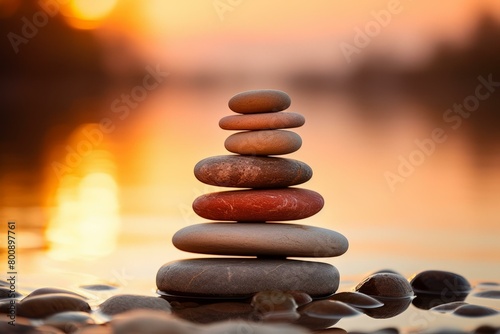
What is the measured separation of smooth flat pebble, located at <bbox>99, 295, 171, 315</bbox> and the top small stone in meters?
1.98

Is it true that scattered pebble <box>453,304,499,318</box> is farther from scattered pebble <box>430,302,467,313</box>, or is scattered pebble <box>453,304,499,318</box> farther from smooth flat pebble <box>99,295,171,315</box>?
smooth flat pebble <box>99,295,171,315</box>

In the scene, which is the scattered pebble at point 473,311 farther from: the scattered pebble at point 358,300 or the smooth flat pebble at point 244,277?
the smooth flat pebble at point 244,277

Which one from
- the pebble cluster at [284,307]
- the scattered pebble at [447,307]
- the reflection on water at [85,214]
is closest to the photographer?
the pebble cluster at [284,307]

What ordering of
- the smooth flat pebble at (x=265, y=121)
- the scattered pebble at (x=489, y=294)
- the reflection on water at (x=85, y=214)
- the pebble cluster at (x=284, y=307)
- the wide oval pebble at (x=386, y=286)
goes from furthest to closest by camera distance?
the reflection on water at (x=85, y=214)
the smooth flat pebble at (x=265, y=121)
the wide oval pebble at (x=386, y=286)
the scattered pebble at (x=489, y=294)
the pebble cluster at (x=284, y=307)

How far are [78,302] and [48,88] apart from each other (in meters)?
40.4

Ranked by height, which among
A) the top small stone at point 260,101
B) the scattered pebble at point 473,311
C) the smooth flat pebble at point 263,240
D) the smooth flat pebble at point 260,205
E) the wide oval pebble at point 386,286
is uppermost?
the top small stone at point 260,101

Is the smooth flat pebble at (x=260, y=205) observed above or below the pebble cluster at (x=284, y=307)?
above

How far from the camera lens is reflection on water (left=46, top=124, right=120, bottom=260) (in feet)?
26.9

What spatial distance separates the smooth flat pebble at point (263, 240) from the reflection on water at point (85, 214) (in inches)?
65.4

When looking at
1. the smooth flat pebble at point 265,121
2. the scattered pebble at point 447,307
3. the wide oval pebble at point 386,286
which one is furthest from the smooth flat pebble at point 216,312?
the smooth flat pebble at point 265,121

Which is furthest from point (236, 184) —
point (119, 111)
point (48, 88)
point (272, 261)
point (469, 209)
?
point (48, 88)

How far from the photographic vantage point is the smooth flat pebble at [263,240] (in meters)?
6.50

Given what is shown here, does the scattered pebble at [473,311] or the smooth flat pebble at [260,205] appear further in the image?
the smooth flat pebble at [260,205]

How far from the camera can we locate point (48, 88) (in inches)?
1746
